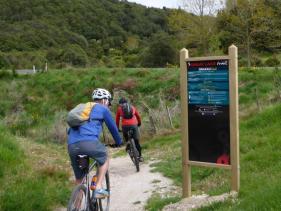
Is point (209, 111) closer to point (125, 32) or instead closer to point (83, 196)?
point (83, 196)

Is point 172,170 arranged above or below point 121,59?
below

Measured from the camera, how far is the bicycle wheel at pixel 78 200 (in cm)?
630

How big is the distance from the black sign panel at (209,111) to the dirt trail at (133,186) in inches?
60.2

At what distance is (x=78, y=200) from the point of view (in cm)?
645


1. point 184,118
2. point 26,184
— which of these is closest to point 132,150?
point 26,184

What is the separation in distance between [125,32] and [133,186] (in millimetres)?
63740

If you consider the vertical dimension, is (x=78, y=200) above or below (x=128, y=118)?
below

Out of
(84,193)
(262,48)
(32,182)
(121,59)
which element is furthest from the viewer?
(121,59)

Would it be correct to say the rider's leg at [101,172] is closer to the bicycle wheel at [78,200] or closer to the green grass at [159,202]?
the bicycle wheel at [78,200]

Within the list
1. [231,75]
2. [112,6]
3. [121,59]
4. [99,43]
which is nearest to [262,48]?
[121,59]

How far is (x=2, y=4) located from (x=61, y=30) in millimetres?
11529

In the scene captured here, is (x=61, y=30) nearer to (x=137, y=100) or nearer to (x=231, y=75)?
(x=137, y=100)

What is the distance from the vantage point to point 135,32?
74312 mm

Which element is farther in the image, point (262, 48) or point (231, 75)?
point (262, 48)
